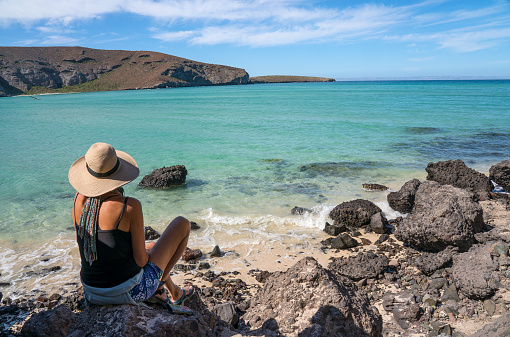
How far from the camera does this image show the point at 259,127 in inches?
1123

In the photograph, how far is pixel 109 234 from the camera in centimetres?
294

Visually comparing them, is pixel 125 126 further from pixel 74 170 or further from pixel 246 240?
pixel 74 170

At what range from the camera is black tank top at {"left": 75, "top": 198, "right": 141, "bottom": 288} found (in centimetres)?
294

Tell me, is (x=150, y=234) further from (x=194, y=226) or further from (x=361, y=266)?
(x=361, y=266)

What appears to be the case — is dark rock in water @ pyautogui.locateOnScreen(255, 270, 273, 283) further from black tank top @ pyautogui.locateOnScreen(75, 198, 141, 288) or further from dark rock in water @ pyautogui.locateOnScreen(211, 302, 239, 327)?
black tank top @ pyautogui.locateOnScreen(75, 198, 141, 288)

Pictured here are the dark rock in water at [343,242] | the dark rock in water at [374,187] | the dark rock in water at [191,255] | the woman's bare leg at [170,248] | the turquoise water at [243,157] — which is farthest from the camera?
the dark rock in water at [374,187]

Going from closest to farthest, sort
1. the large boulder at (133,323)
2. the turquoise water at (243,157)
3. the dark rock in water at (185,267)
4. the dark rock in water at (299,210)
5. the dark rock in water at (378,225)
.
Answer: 1. the large boulder at (133,323)
2. the dark rock in water at (185,267)
3. the dark rock in water at (378,225)
4. the dark rock in water at (299,210)
5. the turquoise water at (243,157)

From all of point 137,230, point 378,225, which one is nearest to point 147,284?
point 137,230

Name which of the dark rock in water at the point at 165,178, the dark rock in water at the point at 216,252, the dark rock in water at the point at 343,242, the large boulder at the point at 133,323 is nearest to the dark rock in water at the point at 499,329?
the large boulder at the point at 133,323

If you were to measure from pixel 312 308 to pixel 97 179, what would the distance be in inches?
97.3

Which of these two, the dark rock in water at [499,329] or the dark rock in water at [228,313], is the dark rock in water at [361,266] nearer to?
the dark rock in water at [228,313]

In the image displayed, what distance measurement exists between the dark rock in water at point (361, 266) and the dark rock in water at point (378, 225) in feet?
5.63

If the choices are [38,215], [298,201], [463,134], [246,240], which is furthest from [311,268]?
[463,134]

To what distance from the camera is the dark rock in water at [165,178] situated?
1227 cm
